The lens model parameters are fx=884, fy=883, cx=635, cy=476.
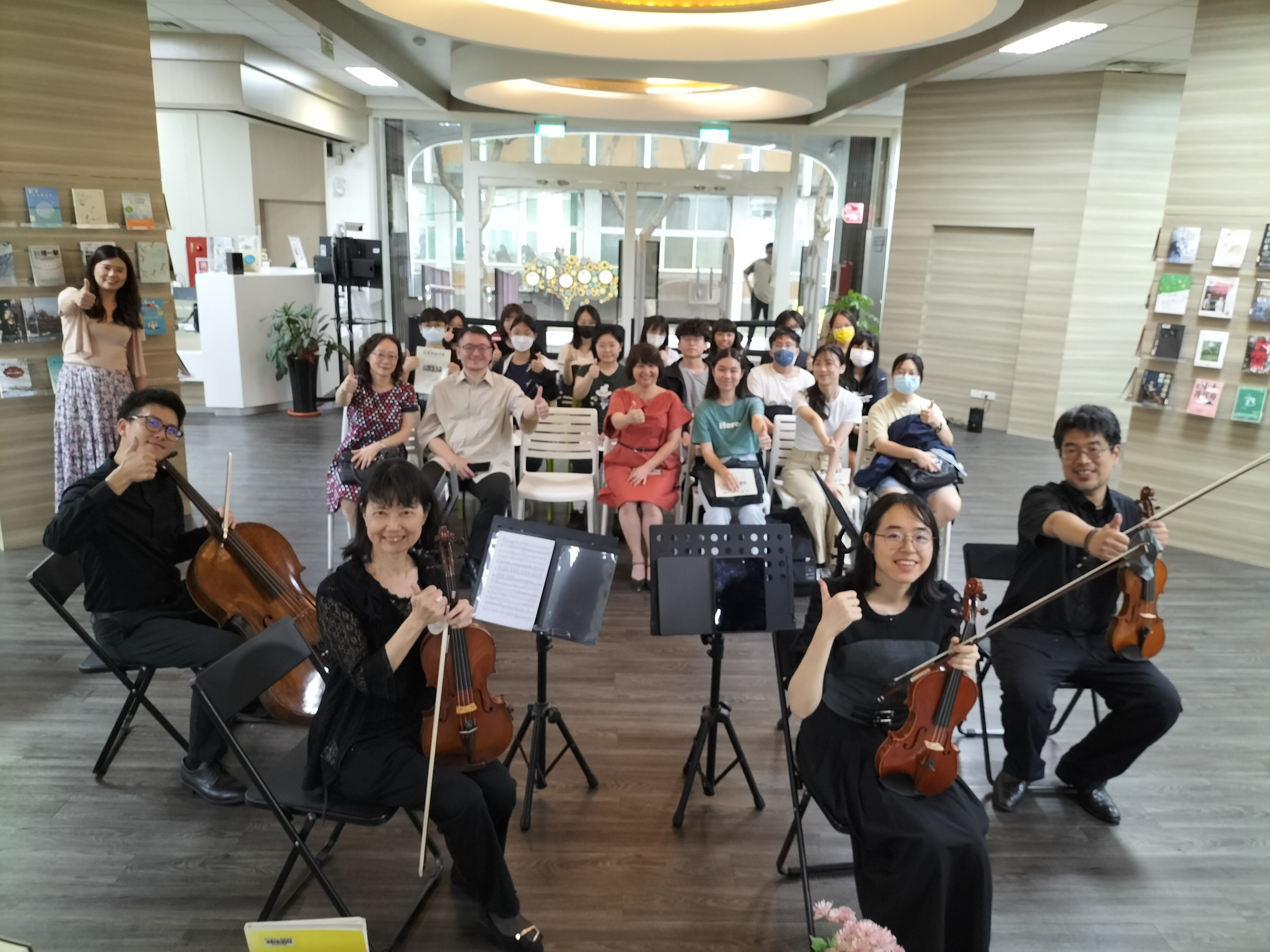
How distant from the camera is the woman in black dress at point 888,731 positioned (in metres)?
2.17

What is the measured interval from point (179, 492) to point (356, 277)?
605cm

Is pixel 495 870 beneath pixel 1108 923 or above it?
above

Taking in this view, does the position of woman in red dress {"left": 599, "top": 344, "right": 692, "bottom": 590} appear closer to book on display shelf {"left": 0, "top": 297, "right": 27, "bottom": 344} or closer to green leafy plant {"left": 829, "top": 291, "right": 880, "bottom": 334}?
book on display shelf {"left": 0, "top": 297, "right": 27, "bottom": 344}

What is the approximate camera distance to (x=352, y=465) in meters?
4.81

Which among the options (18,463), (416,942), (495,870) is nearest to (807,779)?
(495,870)

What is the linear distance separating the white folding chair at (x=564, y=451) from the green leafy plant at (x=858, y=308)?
4484mm

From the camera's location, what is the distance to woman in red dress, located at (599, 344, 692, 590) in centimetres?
495

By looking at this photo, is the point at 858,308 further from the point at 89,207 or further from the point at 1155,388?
the point at 89,207

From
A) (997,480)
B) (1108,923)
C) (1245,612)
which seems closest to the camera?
(1108,923)

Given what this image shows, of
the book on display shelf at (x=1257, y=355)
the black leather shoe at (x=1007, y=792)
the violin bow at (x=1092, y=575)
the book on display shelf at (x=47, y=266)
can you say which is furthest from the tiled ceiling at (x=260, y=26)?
the book on display shelf at (x=1257, y=355)

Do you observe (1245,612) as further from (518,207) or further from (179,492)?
(518,207)

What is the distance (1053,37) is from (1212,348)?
2.82m

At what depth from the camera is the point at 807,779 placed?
2.48m

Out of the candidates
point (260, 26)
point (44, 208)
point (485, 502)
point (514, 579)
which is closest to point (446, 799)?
point (514, 579)
